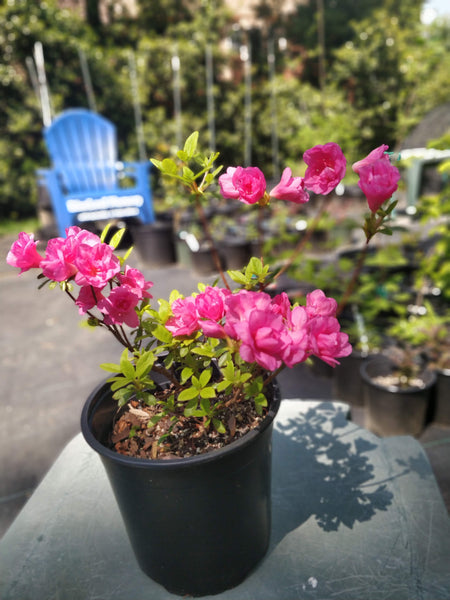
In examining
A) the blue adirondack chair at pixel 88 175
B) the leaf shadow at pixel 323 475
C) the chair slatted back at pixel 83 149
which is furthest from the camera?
the chair slatted back at pixel 83 149

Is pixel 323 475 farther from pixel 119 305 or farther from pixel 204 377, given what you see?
pixel 119 305

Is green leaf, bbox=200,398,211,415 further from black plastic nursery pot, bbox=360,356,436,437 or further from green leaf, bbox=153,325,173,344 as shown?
black plastic nursery pot, bbox=360,356,436,437

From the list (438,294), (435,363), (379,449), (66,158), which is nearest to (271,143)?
(66,158)

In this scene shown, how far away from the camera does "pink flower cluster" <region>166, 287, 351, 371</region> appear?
59cm

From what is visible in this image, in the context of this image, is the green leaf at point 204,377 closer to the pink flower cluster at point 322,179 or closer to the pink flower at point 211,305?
the pink flower at point 211,305

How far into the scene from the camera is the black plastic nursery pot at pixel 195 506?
71 cm

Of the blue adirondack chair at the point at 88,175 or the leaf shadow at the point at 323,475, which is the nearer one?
the leaf shadow at the point at 323,475

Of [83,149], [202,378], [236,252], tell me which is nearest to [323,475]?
[202,378]

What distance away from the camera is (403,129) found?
8.62m

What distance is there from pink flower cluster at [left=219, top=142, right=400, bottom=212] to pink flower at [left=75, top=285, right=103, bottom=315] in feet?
0.96

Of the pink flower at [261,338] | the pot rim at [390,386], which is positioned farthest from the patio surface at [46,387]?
the pink flower at [261,338]

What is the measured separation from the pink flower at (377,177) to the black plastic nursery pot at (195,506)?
16.6 inches

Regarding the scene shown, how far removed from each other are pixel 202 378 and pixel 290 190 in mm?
369

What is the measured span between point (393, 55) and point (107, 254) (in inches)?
403
